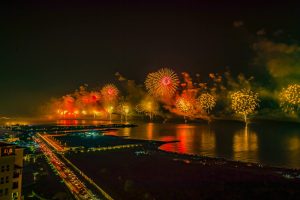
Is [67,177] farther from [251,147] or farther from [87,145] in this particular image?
[251,147]

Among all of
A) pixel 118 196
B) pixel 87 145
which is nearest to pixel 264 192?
pixel 118 196

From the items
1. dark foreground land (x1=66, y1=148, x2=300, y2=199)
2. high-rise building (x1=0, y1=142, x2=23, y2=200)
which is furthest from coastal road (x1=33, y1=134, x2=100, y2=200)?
high-rise building (x1=0, y1=142, x2=23, y2=200)

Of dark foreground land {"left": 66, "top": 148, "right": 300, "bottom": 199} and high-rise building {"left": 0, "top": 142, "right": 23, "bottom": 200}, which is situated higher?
high-rise building {"left": 0, "top": 142, "right": 23, "bottom": 200}

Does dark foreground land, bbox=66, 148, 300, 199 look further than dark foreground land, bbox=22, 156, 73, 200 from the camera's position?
Yes

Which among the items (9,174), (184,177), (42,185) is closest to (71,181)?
(42,185)

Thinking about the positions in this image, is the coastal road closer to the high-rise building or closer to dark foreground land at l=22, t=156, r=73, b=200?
dark foreground land at l=22, t=156, r=73, b=200

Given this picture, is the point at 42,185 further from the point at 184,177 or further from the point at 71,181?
the point at 184,177

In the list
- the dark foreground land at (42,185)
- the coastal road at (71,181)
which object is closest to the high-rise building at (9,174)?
the dark foreground land at (42,185)
